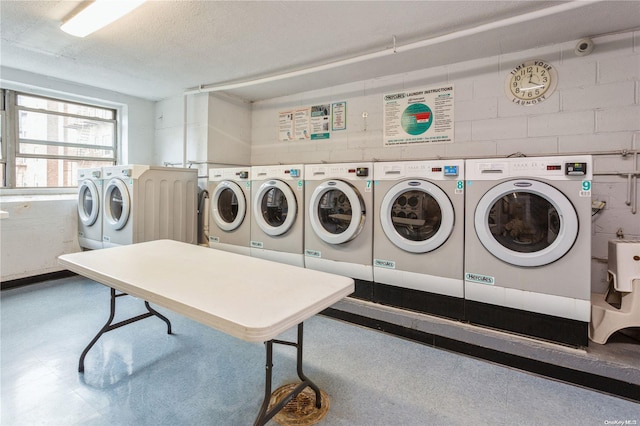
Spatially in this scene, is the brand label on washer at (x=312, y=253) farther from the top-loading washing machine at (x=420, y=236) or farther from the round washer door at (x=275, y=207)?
the top-loading washing machine at (x=420, y=236)

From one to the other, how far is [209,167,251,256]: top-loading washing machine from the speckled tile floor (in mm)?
1283

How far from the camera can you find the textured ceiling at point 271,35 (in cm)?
229

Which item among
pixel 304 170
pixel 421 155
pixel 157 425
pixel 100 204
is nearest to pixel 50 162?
pixel 100 204

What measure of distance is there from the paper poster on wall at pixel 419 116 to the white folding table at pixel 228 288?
8.05 ft

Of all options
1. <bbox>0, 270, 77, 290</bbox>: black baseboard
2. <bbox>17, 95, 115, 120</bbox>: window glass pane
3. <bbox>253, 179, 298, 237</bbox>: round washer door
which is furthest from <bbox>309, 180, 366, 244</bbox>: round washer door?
<bbox>17, 95, 115, 120</bbox>: window glass pane

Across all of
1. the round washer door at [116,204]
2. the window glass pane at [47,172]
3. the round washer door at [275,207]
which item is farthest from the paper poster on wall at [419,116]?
the window glass pane at [47,172]

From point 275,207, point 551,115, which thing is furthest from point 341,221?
point 551,115

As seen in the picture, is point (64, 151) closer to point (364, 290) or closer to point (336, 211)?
point (336, 211)

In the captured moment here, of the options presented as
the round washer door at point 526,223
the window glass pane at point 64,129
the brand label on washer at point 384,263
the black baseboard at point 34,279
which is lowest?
the black baseboard at point 34,279

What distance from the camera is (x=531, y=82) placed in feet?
9.50

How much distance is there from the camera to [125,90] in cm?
429

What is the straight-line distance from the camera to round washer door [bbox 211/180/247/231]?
361cm

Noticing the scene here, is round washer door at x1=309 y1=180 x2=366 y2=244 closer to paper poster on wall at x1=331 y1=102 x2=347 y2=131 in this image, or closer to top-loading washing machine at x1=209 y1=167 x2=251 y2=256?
top-loading washing machine at x1=209 y1=167 x2=251 y2=256

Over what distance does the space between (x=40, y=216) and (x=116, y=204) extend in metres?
0.79
